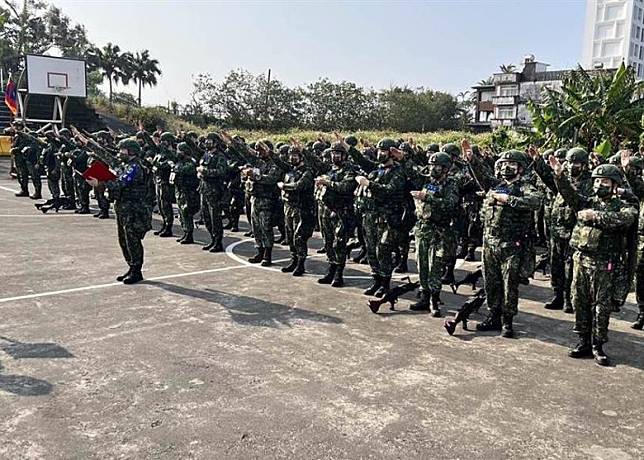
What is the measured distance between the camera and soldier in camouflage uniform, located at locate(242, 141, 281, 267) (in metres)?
9.79

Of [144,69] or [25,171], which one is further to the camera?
[144,69]

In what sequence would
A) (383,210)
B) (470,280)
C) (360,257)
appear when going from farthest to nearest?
(360,257)
(470,280)
(383,210)

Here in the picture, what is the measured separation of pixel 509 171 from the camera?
6531 millimetres

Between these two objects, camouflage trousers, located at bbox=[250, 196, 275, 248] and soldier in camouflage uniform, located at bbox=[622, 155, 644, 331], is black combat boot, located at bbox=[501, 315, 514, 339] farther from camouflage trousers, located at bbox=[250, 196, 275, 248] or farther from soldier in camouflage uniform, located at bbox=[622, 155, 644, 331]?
camouflage trousers, located at bbox=[250, 196, 275, 248]

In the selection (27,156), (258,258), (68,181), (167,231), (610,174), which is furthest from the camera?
(27,156)

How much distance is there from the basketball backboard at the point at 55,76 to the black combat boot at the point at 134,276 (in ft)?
95.5

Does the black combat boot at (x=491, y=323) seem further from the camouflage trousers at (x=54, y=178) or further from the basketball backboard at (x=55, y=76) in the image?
the basketball backboard at (x=55, y=76)

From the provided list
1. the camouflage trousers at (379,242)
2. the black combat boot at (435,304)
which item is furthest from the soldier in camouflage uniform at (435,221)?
the camouflage trousers at (379,242)

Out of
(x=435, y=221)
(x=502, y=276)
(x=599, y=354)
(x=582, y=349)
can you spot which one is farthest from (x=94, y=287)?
(x=599, y=354)

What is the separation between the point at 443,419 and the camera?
456 centimetres

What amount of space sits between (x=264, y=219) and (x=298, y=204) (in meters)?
0.82

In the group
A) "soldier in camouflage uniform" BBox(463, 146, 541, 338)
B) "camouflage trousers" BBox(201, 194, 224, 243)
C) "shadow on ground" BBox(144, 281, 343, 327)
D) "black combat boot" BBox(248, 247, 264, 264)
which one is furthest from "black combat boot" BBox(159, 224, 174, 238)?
"soldier in camouflage uniform" BBox(463, 146, 541, 338)

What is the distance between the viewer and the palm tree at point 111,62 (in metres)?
51.3

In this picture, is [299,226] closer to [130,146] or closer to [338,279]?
[338,279]
